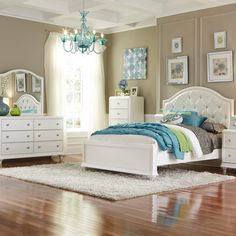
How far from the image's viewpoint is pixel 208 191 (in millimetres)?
4668

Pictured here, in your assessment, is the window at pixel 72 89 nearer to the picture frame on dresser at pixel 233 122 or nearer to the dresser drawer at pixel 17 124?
the dresser drawer at pixel 17 124

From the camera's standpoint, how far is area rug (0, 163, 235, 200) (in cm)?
448

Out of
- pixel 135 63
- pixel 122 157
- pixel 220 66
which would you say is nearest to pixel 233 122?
pixel 220 66

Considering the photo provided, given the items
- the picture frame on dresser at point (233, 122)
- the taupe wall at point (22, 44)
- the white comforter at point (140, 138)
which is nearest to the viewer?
the white comforter at point (140, 138)

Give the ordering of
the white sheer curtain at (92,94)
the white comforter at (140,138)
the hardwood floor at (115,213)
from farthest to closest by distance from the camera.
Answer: the white sheer curtain at (92,94) → the white comforter at (140,138) → the hardwood floor at (115,213)

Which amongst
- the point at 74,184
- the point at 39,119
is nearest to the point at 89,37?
the point at 39,119

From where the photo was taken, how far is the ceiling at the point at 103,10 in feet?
22.7

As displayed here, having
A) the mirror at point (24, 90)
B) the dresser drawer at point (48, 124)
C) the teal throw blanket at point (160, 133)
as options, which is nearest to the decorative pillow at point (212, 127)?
the teal throw blanket at point (160, 133)

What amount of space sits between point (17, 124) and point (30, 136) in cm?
32

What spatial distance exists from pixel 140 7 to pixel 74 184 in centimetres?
360

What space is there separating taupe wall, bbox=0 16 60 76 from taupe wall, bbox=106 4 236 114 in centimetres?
157

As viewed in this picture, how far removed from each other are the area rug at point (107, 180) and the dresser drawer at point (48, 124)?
121 cm

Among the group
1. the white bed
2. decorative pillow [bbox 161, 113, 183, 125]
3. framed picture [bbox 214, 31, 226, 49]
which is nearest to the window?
decorative pillow [bbox 161, 113, 183, 125]

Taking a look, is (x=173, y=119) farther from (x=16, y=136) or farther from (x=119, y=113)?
(x=16, y=136)
